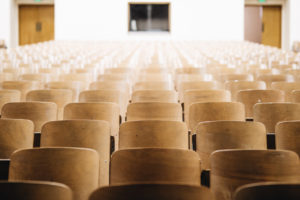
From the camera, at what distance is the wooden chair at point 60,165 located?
1743mm

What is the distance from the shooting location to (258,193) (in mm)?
1318

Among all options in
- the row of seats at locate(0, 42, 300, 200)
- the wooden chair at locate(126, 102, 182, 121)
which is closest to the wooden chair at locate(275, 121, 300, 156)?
the row of seats at locate(0, 42, 300, 200)

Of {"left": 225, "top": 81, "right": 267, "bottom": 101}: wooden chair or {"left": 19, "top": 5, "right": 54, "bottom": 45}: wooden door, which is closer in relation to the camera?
{"left": 225, "top": 81, "right": 267, "bottom": 101}: wooden chair

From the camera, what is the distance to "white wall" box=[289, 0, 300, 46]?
16.8 m

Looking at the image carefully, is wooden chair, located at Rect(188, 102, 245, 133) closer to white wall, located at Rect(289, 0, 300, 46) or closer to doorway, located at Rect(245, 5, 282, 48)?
white wall, located at Rect(289, 0, 300, 46)

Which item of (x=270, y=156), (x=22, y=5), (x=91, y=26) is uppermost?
(x=22, y=5)

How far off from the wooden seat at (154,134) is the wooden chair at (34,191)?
0.94 metres

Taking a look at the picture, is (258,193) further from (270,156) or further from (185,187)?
(270,156)

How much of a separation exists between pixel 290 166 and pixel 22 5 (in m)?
20.2

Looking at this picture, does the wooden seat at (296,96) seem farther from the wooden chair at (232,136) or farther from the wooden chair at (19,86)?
the wooden chair at (19,86)

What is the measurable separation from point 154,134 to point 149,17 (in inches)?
659

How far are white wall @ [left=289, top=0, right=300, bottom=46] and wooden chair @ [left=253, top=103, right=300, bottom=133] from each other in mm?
14972

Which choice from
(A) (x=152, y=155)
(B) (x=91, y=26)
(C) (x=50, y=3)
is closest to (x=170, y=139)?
(A) (x=152, y=155)

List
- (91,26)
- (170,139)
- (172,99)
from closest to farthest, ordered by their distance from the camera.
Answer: (170,139) → (172,99) → (91,26)
